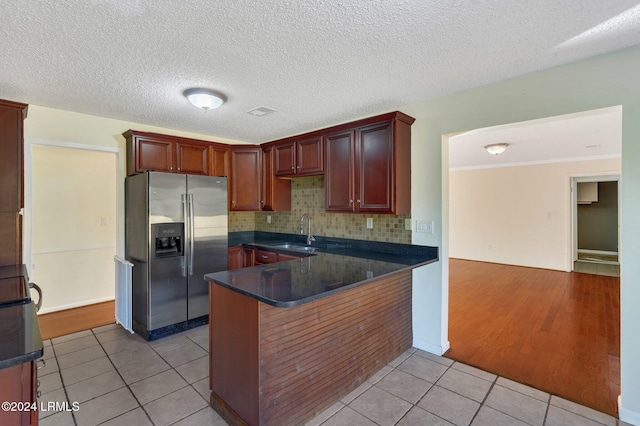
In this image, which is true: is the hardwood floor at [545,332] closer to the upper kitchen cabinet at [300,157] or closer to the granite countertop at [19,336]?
the upper kitchen cabinet at [300,157]

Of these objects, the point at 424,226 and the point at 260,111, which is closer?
the point at 424,226

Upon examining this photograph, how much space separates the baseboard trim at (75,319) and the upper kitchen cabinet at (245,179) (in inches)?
79.3

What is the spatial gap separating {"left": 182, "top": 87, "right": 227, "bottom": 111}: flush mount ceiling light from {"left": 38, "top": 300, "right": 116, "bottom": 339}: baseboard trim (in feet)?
9.16

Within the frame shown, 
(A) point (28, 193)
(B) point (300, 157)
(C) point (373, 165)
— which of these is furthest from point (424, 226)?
(A) point (28, 193)

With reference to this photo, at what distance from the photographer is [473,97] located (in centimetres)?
256

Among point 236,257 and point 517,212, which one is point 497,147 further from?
point 236,257

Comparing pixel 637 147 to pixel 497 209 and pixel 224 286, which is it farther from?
pixel 497 209

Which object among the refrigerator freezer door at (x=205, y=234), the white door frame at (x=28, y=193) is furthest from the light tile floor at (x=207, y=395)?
the white door frame at (x=28, y=193)

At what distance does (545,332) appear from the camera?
3.21 metres

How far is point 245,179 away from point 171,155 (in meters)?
0.97

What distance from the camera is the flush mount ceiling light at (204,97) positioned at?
99.1 inches

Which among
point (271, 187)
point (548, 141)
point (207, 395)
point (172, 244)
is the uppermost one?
point (548, 141)

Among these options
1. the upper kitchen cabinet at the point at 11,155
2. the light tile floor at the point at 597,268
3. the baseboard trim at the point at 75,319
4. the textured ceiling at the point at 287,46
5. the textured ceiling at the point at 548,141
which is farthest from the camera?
the light tile floor at the point at 597,268

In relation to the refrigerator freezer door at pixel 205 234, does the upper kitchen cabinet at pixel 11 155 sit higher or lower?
higher
